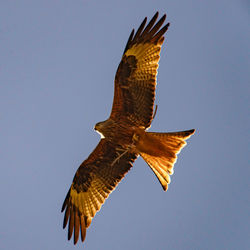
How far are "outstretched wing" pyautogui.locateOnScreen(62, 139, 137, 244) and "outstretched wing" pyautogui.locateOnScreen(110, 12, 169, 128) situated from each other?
75cm

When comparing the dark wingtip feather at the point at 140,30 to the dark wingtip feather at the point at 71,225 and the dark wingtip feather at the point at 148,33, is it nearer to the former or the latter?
the dark wingtip feather at the point at 148,33

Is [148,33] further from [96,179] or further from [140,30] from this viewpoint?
[96,179]

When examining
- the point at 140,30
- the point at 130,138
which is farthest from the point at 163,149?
the point at 140,30

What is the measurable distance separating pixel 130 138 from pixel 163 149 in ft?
2.26

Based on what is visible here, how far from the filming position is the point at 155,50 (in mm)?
8594

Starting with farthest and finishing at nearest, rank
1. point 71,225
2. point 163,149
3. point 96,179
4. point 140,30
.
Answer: point 96,179 → point 71,225 → point 140,30 → point 163,149

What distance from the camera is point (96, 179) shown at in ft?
29.9

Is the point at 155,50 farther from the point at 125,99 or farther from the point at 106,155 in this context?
the point at 106,155

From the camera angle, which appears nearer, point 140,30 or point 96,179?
point 140,30

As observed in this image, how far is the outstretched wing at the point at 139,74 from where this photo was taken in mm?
8555

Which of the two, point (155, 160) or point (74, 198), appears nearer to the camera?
point (155, 160)

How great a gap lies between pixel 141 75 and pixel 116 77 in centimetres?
47

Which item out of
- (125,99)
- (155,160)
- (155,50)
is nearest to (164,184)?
(155,160)

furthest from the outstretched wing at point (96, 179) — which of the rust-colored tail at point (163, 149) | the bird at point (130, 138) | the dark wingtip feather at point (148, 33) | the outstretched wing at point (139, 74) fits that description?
the dark wingtip feather at point (148, 33)
